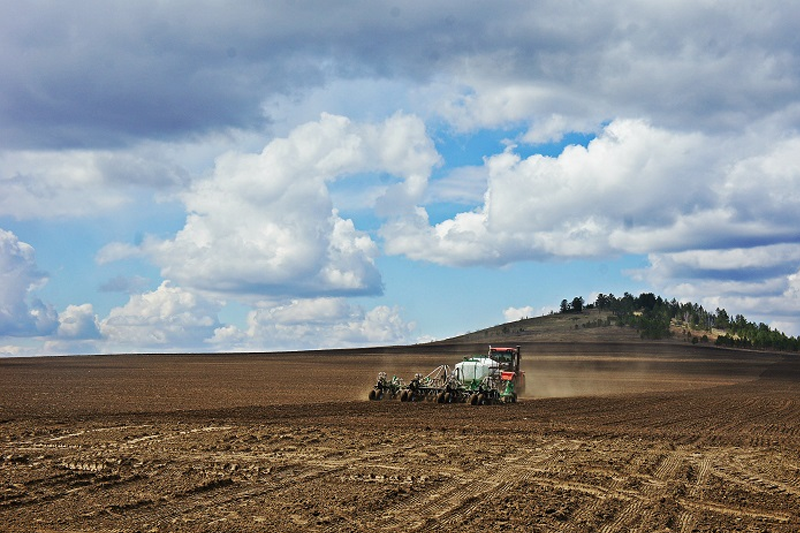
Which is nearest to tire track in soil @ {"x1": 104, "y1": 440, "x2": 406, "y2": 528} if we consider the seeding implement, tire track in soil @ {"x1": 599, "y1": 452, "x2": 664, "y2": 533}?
tire track in soil @ {"x1": 599, "y1": 452, "x2": 664, "y2": 533}

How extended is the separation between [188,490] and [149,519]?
2.13 m

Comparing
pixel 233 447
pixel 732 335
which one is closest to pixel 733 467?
pixel 233 447

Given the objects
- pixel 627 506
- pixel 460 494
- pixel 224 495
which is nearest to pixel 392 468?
pixel 460 494

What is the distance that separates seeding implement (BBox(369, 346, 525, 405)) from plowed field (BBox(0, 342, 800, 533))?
8.62 ft

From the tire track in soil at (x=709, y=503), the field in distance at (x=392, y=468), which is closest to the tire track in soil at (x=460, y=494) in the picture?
the field in distance at (x=392, y=468)

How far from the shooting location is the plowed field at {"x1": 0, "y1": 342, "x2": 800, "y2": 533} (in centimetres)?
1249

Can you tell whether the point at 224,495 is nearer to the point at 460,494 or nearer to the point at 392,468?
the point at 460,494

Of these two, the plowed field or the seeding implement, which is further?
the seeding implement

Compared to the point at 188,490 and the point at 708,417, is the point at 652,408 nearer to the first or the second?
the point at 708,417

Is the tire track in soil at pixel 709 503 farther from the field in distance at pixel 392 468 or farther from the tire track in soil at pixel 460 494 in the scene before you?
the tire track in soil at pixel 460 494

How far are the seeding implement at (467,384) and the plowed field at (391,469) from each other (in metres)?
2.63

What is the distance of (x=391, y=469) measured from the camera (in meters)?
16.9

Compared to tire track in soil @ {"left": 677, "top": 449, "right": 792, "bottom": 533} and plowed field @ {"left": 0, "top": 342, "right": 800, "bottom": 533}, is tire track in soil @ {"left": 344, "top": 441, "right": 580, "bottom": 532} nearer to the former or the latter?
plowed field @ {"left": 0, "top": 342, "right": 800, "bottom": 533}

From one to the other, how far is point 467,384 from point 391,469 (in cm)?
2179
